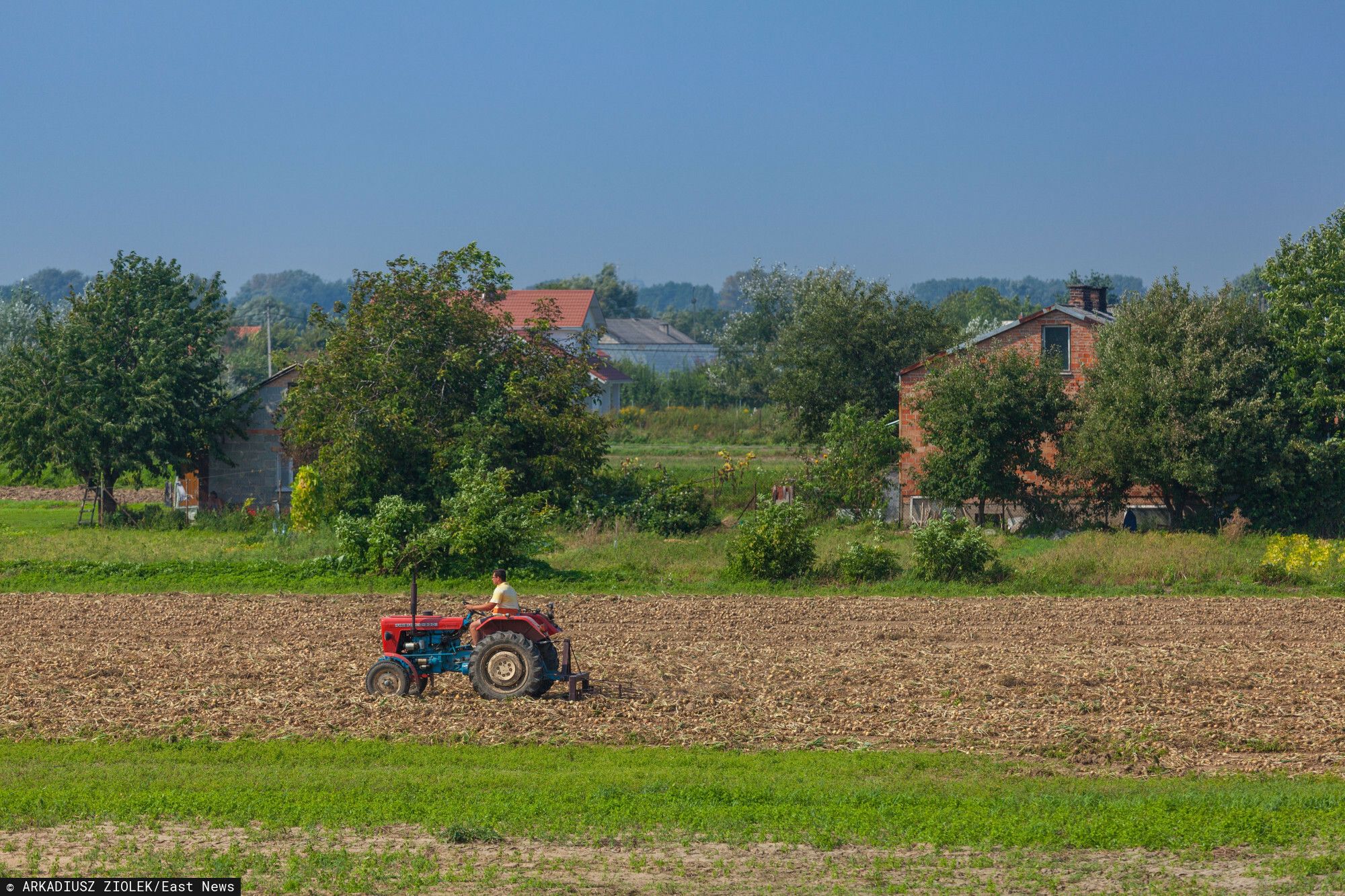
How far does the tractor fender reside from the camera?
55.9 ft

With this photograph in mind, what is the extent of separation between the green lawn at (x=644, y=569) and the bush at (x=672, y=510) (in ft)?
11.0

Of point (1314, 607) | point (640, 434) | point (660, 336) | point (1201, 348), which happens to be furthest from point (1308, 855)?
point (660, 336)

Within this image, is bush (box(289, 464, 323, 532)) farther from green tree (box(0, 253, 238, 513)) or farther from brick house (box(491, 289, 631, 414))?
brick house (box(491, 289, 631, 414))

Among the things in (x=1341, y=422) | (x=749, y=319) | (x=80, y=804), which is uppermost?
(x=749, y=319)

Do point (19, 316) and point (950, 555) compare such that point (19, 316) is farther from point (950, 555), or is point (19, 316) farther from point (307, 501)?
point (950, 555)

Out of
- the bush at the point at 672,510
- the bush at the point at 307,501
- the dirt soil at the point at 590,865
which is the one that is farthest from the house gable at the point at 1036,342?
the dirt soil at the point at 590,865

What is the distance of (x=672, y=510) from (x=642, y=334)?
310 feet

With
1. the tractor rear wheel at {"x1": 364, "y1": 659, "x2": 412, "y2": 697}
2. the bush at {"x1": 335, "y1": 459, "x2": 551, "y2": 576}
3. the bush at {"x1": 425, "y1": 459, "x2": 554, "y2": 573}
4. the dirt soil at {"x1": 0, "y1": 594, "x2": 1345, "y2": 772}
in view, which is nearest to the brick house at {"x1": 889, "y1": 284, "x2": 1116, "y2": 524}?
the dirt soil at {"x1": 0, "y1": 594, "x2": 1345, "y2": 772}

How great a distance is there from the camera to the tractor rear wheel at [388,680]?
17016 mm

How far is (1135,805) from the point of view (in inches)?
484

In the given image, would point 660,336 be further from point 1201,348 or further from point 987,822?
point 987,822

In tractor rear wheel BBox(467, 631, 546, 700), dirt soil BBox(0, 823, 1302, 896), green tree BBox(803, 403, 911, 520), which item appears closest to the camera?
dirt soil BBox(0, 823, 1302, 896)

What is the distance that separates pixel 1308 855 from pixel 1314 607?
16.0 m

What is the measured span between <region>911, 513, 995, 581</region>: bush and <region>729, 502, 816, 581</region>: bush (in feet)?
7.70
